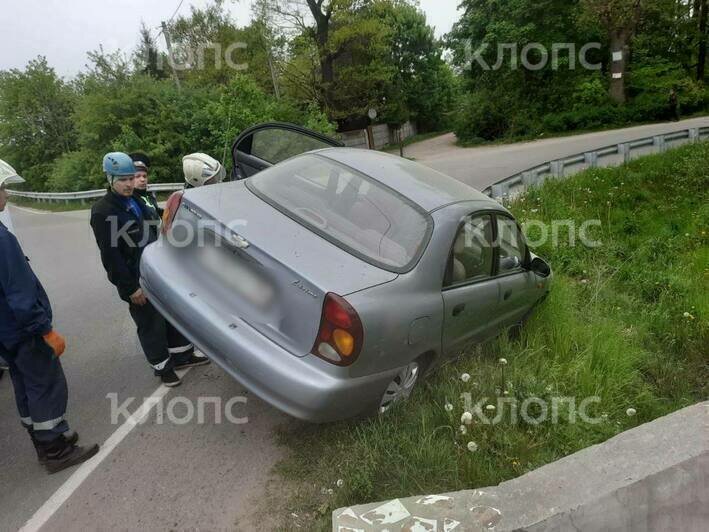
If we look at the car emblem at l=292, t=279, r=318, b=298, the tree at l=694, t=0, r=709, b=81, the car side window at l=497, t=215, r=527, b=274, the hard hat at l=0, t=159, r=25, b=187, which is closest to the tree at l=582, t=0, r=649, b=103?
the tree at l=694, t=0, r=709, b=81

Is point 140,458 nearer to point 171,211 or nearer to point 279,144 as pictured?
point 171,211

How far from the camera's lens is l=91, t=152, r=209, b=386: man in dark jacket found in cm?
331

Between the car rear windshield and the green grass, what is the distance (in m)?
1.01

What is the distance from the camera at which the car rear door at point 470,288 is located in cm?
314

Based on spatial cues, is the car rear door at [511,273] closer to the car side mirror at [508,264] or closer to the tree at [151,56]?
the car side mirror at [508,264]

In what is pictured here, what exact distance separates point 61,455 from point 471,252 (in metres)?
2.85

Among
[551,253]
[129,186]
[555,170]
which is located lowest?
[551,253]

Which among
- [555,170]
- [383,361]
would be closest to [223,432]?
[383,361]

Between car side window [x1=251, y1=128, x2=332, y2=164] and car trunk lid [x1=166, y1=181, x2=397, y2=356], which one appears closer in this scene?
car trunk lid [x1=166, y1=181, x2=397, y2=356]

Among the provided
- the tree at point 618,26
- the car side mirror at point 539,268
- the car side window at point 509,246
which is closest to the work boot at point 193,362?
the car side window at point 509,246

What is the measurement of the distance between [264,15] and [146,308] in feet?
91.7

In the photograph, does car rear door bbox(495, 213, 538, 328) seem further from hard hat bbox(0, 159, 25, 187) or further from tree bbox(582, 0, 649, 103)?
tree bbox(582, 0, 649, 103)

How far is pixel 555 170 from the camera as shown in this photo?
35.3 feet

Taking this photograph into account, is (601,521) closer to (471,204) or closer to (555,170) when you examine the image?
(471,204)
